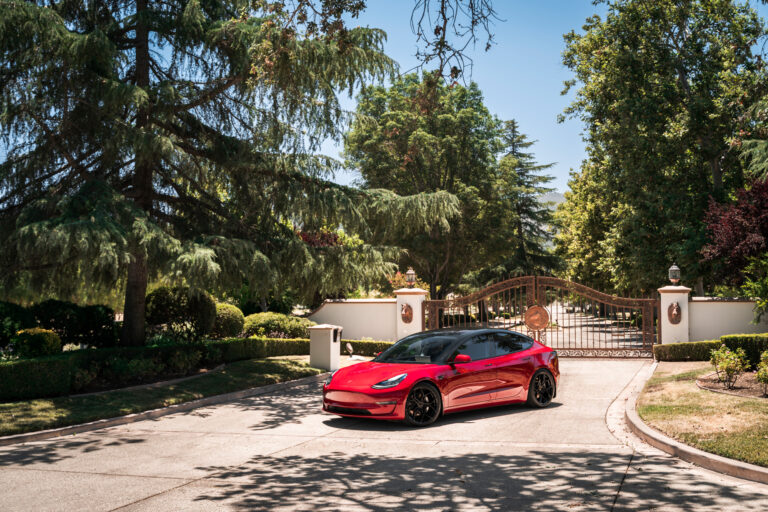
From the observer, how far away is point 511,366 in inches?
446

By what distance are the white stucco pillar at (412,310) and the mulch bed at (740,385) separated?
432 inches

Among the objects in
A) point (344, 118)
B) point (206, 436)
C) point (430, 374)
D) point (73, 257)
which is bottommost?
point (206, 436)

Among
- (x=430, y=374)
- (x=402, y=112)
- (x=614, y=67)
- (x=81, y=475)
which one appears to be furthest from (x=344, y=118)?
(x=402, y=112)

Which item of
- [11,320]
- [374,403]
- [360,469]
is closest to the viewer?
[360,469]

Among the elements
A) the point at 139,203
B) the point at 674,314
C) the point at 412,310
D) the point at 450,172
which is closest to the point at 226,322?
the point at 412,310

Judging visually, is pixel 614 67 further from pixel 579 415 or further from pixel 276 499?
pixel 276 499

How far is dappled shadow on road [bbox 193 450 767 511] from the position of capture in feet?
19.6

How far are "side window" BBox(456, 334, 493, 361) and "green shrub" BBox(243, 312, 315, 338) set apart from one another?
13398mm

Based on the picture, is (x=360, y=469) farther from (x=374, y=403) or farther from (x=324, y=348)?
(x=324, y=348)

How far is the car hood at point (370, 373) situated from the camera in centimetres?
1029

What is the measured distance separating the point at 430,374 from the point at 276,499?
14.7ft

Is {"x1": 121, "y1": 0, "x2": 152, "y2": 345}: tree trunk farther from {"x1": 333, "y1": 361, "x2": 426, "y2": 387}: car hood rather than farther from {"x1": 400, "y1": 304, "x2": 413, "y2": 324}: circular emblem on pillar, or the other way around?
{"x1": 400, "y1": 304, "x2": 413, "y2": 324}: circular emblem on pillar

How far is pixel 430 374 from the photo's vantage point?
1034 cm

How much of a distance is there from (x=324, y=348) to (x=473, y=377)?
8315 mm
